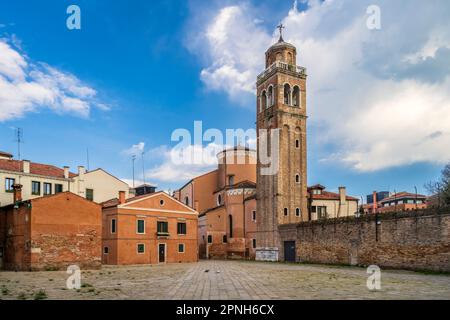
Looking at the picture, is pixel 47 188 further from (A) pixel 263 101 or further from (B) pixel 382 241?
(B) pixel 382 241

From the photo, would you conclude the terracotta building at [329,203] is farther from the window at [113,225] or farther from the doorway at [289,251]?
the window at [113,225]

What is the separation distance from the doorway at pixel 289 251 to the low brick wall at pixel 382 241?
3.63ft

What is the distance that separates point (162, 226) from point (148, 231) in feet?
6.05

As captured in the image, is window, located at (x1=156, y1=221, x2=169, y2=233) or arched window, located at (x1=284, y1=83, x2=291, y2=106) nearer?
window, located at (x1=156, y1=221, x2=169, y2=233)

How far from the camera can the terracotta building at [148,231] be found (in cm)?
3803

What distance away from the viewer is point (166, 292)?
15453 mm

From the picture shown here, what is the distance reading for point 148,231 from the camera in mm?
40062

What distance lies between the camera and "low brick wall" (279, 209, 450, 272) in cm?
2509

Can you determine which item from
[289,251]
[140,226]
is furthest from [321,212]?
[140,226]

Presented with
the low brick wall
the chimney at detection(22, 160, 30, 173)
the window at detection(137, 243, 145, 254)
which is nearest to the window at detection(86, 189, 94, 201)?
the chimney at detection(22, 160, 30, 173)

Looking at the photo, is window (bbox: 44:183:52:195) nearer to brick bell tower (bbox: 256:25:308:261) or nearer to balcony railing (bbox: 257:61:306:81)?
brick bell tower (bbox: 256:25:308:261)

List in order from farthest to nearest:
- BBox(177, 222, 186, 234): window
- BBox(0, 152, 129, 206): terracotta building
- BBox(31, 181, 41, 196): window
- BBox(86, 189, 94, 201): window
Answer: BBox(86, 189, 94, 201): window, BBox(177, 222, 186, 234): window, BBox(31, 181, 41, 196): window, BBox(0, 152, 129, 206): terracotta building

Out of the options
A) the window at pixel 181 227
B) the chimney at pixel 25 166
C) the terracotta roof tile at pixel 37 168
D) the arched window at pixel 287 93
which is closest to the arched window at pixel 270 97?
the arched window at pixel 287 93
